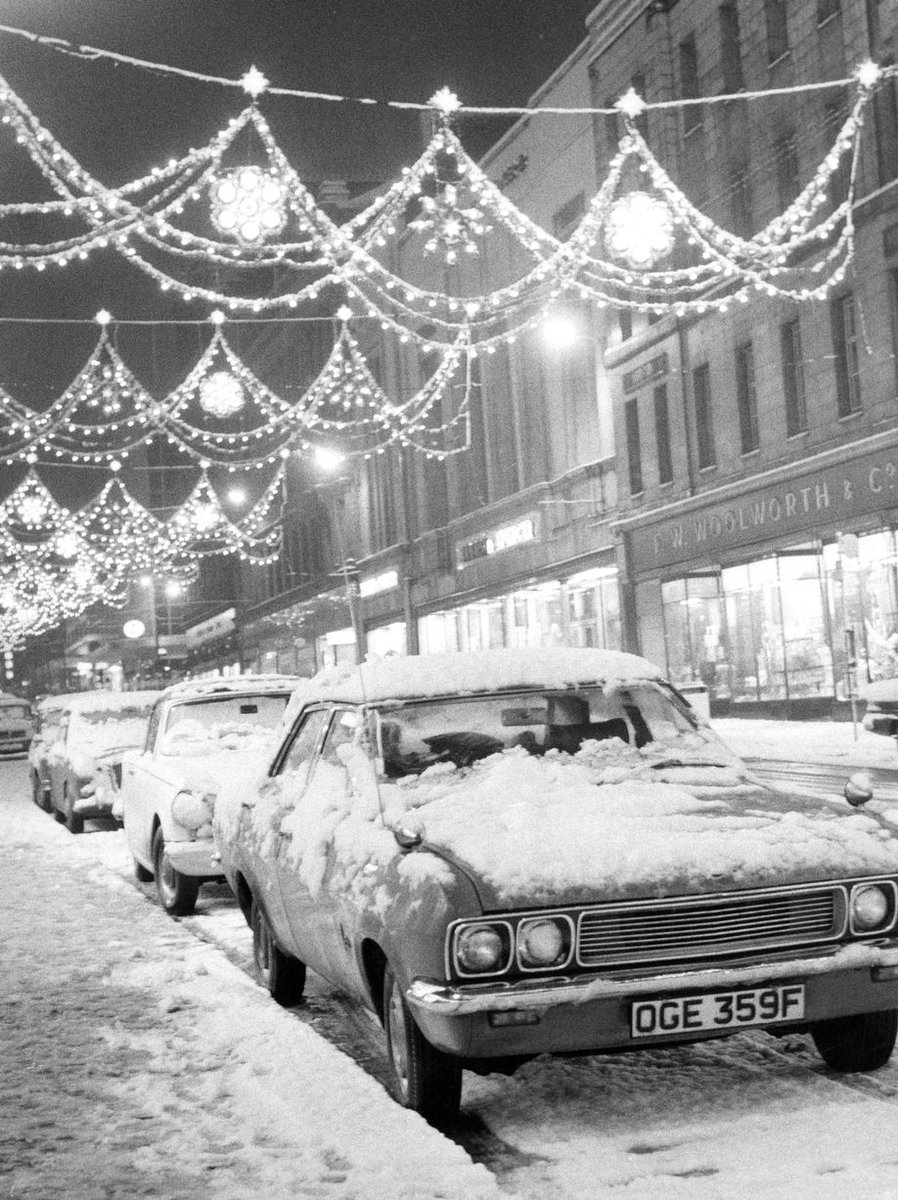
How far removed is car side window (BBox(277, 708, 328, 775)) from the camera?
281 inches

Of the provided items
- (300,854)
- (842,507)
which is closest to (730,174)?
(842,507)

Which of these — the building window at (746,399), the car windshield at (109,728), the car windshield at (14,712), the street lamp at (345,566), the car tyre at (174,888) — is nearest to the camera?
the street lamp at (345,566)

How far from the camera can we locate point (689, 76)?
107 feet

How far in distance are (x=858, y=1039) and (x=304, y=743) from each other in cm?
313

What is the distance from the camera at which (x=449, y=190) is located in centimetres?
2773

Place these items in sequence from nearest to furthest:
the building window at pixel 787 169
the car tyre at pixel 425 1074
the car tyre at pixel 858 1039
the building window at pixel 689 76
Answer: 1. the car tyre at pixel 425 1074
2. the car tyre at pixel 858 1039
3. the building window at pixel 787 169
4. the building window at pixel 689 76

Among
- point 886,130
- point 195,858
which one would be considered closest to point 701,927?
point 195,858

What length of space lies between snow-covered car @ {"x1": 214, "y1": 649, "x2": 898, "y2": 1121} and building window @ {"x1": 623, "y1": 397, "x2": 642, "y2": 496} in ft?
98.5

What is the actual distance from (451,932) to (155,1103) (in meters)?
1.55

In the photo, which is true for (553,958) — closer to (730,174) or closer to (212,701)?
(212,701)

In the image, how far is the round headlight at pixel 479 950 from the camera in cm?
477

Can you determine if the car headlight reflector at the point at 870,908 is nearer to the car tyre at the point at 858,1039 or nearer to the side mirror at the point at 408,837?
the car tyre at the point at 858,1039

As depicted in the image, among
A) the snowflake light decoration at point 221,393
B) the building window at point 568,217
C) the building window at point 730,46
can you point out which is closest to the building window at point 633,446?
the building window at point 568,217

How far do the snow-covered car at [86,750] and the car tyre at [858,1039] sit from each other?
11575mm
